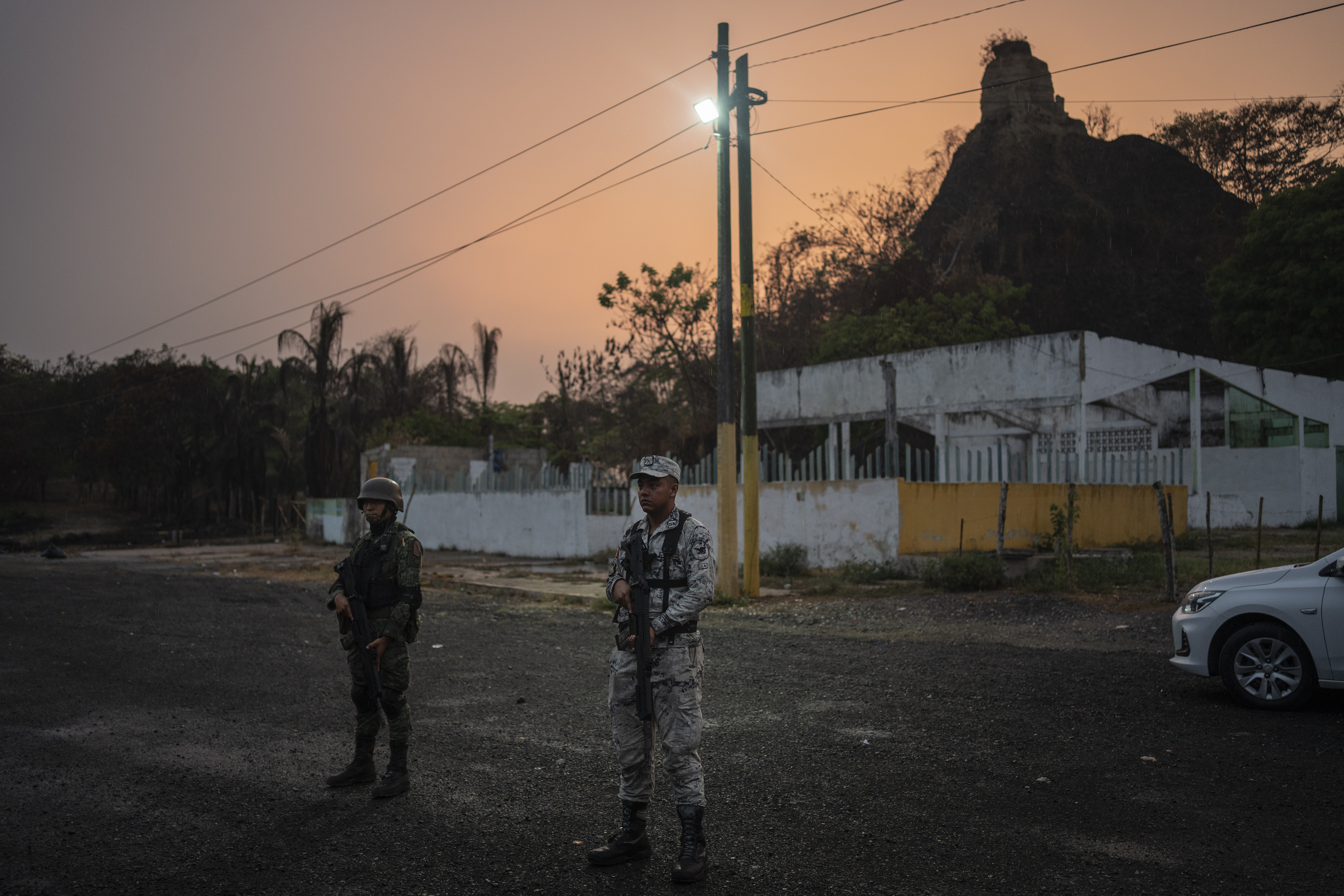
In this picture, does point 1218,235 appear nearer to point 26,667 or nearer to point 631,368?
point 631,368

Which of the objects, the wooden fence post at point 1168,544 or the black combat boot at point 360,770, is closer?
the black combat boot at point 360,770

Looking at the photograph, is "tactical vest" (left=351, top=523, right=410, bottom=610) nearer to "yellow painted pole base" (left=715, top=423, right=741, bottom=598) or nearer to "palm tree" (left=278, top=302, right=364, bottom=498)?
"yellow painted pole base" (left=715, top=423, right=741, bottom=598)

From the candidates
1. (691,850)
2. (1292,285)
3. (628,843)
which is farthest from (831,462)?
(1292,285)

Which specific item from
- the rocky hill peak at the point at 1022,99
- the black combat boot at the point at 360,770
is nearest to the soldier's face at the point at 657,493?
the black combat boot at the point at 360,770

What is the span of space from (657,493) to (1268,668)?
4.99 m

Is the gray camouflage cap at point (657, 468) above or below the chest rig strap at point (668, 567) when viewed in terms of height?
above

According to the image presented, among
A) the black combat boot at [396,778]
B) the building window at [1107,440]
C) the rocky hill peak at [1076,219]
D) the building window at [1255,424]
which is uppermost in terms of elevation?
the rocky hill peak at [1076,219]

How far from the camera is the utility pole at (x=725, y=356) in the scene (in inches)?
526

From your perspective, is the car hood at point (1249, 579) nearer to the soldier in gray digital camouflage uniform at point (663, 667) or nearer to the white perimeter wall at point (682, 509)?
the soldier in gray digital camouflage uniform at point (663, 667)

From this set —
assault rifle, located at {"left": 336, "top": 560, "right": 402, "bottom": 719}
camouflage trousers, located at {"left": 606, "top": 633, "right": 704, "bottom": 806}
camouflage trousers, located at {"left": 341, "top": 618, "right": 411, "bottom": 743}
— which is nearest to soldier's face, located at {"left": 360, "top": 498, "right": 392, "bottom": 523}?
assault rifle, located at {"left": 336, "top": 560, "right": 402, "bottom": 719}

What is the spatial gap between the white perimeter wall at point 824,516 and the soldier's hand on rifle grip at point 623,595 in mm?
10373

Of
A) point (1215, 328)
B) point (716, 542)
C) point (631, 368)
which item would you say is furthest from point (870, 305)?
point (716, 542)

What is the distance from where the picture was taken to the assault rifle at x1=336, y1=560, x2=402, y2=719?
16.3 ft

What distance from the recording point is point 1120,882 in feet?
12.1
